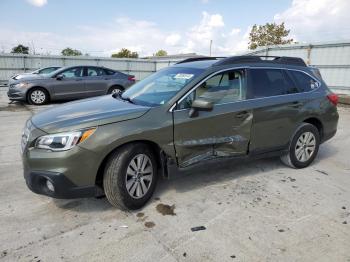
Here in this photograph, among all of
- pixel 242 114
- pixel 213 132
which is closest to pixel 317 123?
pixel 242 114

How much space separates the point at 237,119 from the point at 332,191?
61.7 inches

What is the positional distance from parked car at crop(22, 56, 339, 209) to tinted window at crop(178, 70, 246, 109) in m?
0.01

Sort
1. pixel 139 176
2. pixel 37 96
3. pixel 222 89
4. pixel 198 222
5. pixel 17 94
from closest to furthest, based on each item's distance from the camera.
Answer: pixel 198 222, pixel 139 176, pixel 222 89, pixel 17 94, pixel 37 96

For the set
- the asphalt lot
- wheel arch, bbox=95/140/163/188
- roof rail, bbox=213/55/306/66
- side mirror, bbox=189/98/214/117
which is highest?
roof rail, bbox=213/55/306/66

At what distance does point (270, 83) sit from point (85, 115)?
8.44 ft

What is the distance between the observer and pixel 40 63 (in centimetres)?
2109

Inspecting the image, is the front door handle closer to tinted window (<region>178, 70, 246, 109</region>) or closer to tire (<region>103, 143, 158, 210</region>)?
tinted window (<region>178, 70, 246, 109</region>)

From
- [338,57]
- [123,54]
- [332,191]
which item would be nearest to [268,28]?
[338,57]

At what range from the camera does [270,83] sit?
428 centimetres

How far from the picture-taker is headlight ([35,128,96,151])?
2.91 metres

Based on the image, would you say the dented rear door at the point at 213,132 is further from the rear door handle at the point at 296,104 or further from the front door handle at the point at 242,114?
the rear door handle at the point at 296,104

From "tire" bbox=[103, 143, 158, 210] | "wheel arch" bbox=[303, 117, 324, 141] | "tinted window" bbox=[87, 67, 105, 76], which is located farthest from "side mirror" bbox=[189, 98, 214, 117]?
"tinted window" bbox=[87, 67, 105, 76]

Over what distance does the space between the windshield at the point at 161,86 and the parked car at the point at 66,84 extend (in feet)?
25.0

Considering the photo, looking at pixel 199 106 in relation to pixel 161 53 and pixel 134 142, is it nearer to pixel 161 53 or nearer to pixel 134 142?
pixel 134 142
